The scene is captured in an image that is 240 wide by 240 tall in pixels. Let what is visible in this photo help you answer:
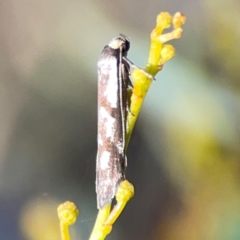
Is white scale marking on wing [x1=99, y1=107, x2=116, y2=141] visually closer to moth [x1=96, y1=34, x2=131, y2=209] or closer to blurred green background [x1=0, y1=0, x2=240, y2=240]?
moth [x1=96, y1=34, x2=131, y2=209]

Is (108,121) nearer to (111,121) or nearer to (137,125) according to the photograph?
(111,121)

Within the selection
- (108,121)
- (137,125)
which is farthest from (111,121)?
(137,125)

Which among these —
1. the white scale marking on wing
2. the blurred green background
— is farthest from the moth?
the blurred green background

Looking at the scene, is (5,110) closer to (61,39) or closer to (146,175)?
(61,39)

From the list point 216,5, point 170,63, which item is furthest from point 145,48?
point 216,5

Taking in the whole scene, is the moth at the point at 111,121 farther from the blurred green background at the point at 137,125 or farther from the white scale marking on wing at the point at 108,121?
the blurred green background at the point at 137,125

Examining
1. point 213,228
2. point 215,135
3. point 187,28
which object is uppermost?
point 187,28

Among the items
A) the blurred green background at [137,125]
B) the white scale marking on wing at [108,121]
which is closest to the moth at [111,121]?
the white scale marking on wing at [108,121]
